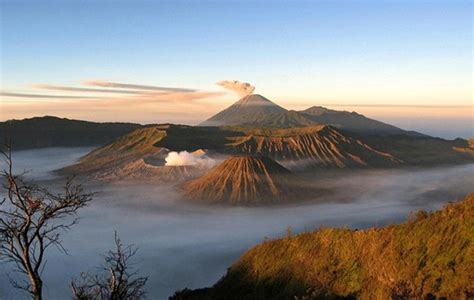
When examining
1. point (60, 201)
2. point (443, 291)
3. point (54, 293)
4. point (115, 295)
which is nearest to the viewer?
point (60, 201)

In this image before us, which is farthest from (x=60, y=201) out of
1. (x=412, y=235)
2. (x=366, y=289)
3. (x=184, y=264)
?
(x=184, y=264)

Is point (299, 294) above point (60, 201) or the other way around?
the other way around

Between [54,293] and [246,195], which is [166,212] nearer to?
[246,195]

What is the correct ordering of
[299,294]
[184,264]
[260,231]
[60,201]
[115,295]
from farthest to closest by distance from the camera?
[260,231] < [184,264] < [299,294] < [115,295] < [60,201]

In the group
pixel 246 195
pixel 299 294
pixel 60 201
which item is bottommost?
pixel 246 195

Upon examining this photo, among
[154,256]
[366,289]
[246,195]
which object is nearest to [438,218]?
[366,289]

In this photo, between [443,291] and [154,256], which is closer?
[443,291]
